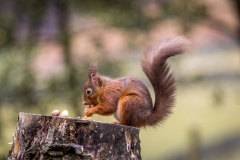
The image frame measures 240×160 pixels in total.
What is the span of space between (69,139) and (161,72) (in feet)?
2.88

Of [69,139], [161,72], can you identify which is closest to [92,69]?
[161,72]

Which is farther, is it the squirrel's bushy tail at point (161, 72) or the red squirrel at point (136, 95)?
the red squirrel at point (136, 95)

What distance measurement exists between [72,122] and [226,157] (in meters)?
6.63

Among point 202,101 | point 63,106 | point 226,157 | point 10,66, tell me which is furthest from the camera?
point 202,101

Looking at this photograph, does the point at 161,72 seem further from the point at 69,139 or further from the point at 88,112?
the point at 69,139

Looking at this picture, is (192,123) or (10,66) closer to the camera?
(10,66)

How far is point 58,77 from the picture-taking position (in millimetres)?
7863

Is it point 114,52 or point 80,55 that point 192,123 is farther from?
point 80,55

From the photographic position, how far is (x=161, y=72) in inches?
140

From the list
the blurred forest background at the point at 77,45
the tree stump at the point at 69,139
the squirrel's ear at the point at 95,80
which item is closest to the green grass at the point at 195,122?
the blurred forest background at the point at 77,45

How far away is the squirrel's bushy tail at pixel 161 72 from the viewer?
331 cm

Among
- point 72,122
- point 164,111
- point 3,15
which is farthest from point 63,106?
point 72,122

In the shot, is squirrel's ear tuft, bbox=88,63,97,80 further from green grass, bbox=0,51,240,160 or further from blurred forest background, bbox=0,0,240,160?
green grass, bbox=0,51,240,160

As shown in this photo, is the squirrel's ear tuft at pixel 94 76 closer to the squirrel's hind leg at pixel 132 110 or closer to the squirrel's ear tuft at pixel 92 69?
the squirrel's ear tuft at pixel 92 69
